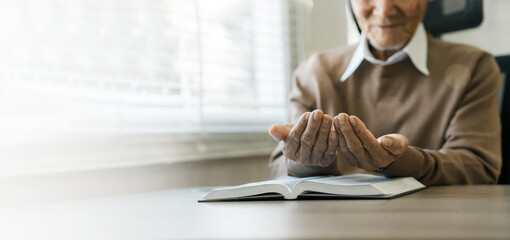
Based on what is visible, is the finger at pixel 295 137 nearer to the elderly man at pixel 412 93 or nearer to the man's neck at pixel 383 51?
the elderly man at pixel 412 93

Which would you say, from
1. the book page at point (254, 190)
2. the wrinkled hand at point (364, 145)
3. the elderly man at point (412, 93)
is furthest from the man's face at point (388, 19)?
the book page at point (254, 190)

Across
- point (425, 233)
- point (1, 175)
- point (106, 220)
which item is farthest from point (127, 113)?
point (425, 233)

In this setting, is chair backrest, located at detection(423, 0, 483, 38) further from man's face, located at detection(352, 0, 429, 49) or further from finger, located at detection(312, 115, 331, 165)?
finger, located at detection(312, 115, 331, 165)

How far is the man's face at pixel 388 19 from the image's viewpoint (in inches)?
53.6

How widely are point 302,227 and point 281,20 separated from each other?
161cm

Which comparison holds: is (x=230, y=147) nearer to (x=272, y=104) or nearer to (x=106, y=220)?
(x=272, y=104)

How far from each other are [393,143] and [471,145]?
1.46 feet

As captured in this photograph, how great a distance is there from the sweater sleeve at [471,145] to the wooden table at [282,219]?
187 millimetres

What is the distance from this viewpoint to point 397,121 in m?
1.42

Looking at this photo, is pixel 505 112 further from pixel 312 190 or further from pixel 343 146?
pixel 312 190

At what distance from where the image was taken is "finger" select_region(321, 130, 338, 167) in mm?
938

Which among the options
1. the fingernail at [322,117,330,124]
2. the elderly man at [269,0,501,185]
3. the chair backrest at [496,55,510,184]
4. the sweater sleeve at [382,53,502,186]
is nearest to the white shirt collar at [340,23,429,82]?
the elderly man at [269,0,501,185]

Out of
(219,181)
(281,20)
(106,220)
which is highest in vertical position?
(281,20)

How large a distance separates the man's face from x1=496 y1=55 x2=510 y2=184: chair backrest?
34 cm
